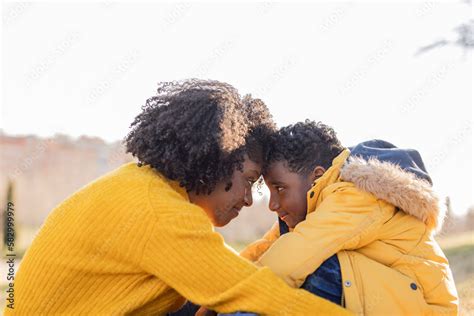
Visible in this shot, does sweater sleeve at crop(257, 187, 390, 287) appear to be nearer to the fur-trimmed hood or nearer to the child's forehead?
the fur-trimmed hood

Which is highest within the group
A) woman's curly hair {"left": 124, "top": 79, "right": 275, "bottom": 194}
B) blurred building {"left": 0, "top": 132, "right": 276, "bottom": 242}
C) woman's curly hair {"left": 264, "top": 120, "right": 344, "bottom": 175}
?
woman's curly hair {"left": 124, "top": 79, "right": 275, "bottom": 194}

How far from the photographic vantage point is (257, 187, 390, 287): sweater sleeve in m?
3.09

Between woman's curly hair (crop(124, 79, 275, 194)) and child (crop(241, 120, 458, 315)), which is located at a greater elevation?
woman's curly hair (crop(124, 79, 275, 194))

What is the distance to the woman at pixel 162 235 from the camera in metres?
2.79

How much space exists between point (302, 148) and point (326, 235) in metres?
0.65

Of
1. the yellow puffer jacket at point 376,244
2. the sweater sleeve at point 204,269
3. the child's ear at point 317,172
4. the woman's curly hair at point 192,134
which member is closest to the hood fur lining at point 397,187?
the yellow puffer jacket at point 376,244

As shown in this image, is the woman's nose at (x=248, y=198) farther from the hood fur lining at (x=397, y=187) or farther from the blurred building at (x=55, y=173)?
the blurred building at (x=55, y=173)

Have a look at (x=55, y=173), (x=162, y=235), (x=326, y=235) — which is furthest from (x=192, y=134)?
(x=55, y=173)

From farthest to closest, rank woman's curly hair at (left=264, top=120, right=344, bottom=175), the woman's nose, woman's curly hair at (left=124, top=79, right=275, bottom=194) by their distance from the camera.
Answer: woman's curly hair at (left=264, top=120, right=344, bottom=175)
the woman's nose
woman's curly hair at (left=124, top=79, right=275, bottom=194)

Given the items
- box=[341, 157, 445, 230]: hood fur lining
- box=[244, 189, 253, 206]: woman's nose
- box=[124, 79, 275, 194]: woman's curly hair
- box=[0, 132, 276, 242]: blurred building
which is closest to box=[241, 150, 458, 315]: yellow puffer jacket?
box=[341, 157, 445, 230]: hood fur lining

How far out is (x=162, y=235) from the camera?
9.08 feet

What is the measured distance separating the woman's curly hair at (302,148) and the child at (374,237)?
136mm

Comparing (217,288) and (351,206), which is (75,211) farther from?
(351,206)

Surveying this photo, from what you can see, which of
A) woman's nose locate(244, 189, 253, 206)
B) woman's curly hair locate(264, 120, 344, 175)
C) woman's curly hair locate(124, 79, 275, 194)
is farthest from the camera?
woman's curly hair locate(264, 120, 344, 175)
